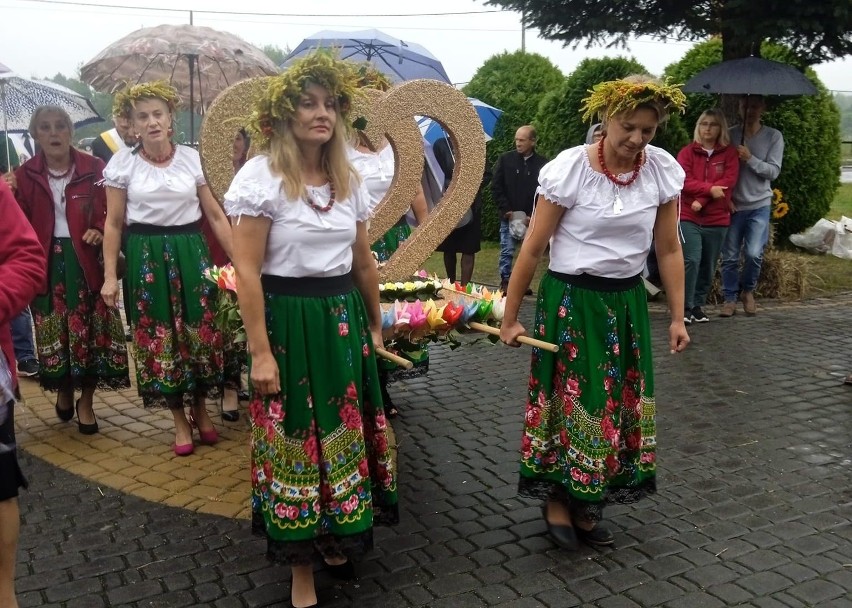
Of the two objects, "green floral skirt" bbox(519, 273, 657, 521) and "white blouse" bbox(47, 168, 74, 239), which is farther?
"white blouse" bbox(47, 168, 74, 239)

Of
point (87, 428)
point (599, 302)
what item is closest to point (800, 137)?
point (599, 302)

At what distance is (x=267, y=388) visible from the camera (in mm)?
3049

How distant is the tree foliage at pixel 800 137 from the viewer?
1065 cm

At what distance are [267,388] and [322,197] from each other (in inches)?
28.8

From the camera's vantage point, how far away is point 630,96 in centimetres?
339

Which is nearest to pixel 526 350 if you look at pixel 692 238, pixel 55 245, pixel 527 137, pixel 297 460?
pixel 692 238

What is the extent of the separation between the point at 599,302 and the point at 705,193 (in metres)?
5.11

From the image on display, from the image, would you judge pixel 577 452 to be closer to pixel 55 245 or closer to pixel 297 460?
pixel 297 460

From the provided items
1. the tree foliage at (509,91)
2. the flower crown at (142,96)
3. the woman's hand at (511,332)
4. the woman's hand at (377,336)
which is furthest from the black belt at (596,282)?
the tree foliage at (509,91)

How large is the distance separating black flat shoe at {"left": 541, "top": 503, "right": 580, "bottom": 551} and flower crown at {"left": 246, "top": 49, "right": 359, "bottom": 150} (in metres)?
2.02

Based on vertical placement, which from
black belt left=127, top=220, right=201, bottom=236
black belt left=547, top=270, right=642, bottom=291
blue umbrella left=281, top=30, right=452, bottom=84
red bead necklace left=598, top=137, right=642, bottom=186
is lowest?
black belt left=547, top=270, right=642, bottom=291

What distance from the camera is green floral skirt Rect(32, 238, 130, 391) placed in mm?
5258

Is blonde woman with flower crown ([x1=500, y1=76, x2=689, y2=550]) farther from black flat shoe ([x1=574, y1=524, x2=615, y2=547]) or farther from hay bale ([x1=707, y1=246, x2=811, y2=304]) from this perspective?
hay bale ([x1=707, y1=246, x2=811, y2=304])

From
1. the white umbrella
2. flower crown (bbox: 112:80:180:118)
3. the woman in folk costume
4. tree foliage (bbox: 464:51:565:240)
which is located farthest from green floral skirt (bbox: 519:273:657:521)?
tree foliage (bbox: 464:51:565:240)
